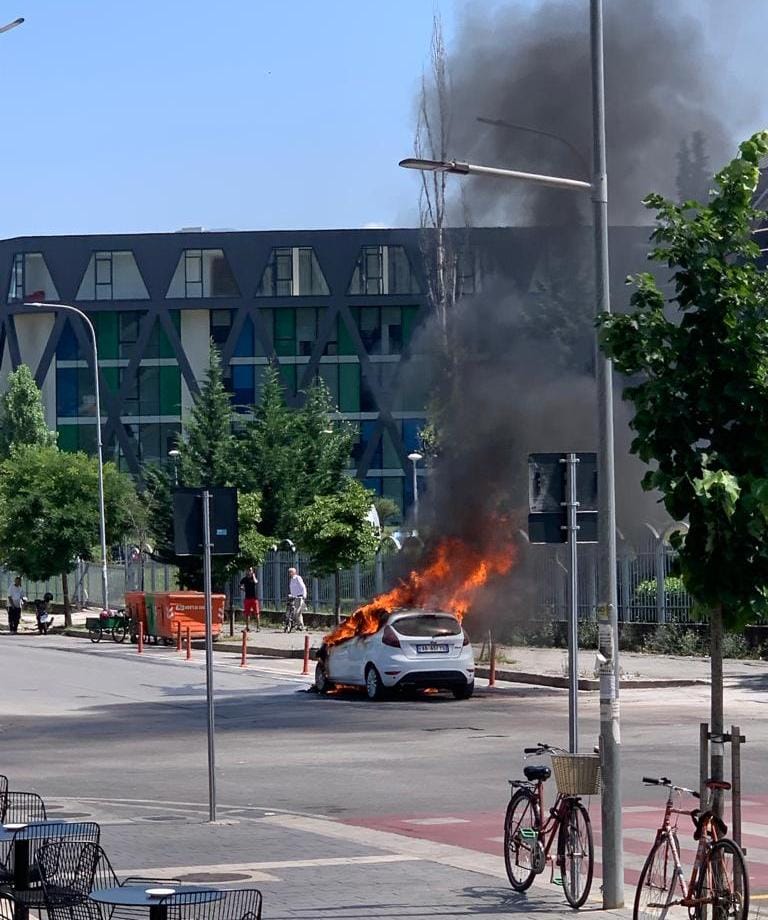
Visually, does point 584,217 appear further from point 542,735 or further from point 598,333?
point 598,333

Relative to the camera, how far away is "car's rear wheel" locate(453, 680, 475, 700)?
26.8 metres

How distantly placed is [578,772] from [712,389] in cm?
262

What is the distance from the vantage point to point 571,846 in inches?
417

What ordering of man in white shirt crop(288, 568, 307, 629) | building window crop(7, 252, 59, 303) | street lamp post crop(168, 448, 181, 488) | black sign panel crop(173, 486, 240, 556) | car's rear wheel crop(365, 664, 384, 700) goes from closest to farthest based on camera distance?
black sign panel crop(173, 486, 240, 556) < car's rear wheel crop(365, 664, 384, 700) < man in white shirt crop(288, 568, 307, 629) < street lamp post crop(168, 448, 181, 488) < building window crop(7, 252, 59, 303)

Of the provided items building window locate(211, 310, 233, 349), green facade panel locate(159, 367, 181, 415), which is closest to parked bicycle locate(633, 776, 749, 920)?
building window locate(211, 310, 233, 349)

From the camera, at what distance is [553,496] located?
11.4 m

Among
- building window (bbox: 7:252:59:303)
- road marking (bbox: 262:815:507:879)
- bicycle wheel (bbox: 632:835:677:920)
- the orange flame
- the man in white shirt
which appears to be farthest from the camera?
building window (bbox: 7:252:59:303)

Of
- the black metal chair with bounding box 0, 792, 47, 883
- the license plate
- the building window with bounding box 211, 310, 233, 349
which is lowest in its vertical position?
the black metal chair with bounding box 0, 792, 47, 883

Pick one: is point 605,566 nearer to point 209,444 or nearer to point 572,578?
point 572,578

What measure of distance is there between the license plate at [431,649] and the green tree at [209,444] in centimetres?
2654

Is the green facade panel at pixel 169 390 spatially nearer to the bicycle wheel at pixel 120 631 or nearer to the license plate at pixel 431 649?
the bicycle wheel at pixel 120 631

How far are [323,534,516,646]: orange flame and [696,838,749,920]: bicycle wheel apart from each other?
22200mm

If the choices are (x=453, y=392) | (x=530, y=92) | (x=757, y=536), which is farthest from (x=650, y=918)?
(x=453, y=392)

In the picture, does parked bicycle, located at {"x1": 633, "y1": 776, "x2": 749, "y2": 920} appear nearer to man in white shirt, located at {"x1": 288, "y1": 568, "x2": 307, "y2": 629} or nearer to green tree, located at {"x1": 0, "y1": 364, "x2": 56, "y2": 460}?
man in white shirt, located at {"x1": 288, "y1": 568, "x2": 307, "y2": 629}
